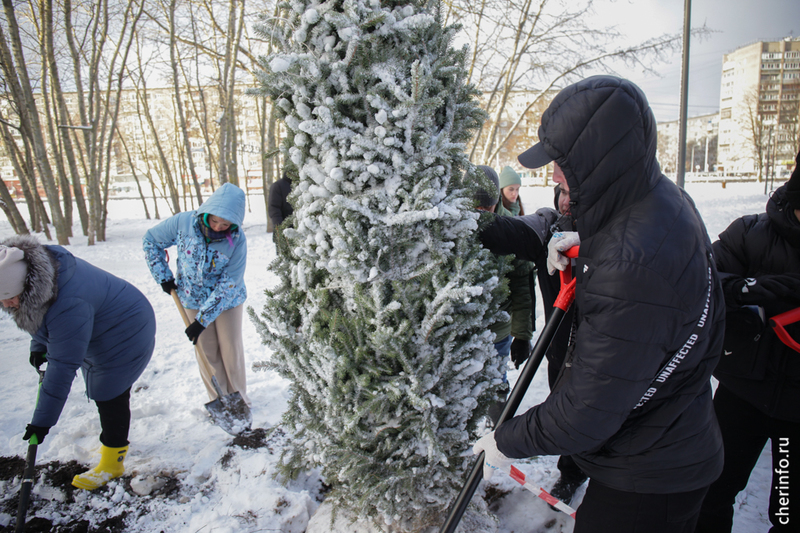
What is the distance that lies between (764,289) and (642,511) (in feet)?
4.14

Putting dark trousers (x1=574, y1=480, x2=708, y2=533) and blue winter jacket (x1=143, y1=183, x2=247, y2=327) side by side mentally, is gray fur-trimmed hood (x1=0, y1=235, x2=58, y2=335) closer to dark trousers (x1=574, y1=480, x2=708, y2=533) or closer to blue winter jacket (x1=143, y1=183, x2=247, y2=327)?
blue winter jacket (x1=143, y1=183, x2=247, y2=327)

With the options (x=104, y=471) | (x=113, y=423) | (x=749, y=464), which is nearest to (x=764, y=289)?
(x=749, y=464)

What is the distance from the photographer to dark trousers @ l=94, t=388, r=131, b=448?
9.45 ft

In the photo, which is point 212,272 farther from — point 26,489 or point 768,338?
point 768,338

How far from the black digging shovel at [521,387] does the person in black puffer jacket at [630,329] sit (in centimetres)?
27

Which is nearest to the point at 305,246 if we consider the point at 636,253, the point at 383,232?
the point at 383,232

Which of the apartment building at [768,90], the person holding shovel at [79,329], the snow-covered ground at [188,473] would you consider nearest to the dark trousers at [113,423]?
the person holding shovel at [79,329]

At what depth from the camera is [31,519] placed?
2.52 metres

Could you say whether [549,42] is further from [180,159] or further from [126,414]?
[180,159]

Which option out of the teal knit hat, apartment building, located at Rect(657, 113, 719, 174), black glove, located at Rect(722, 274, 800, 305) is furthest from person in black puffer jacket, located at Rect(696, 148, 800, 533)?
apartment building, located at Rect(657, 113, 719, 174)

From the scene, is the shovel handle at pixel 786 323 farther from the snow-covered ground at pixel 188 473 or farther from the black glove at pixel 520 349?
the black glove at pixel 520 349

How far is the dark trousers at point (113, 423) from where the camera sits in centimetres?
288

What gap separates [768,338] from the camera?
2018 mm

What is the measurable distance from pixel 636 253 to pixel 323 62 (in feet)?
4.58
